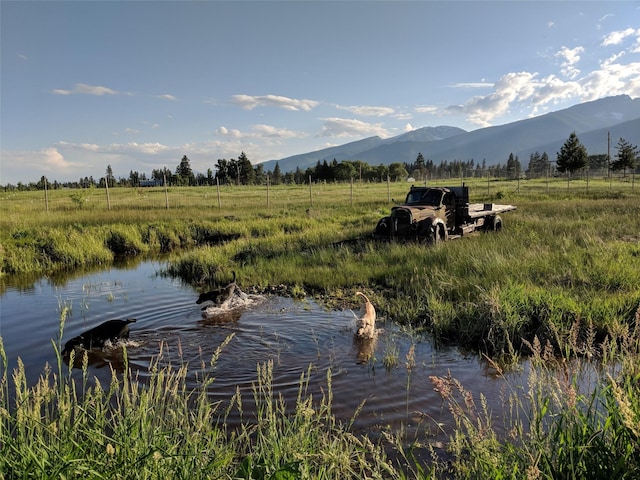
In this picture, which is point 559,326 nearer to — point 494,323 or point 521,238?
point 494,323

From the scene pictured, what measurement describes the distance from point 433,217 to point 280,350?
9.02 meters

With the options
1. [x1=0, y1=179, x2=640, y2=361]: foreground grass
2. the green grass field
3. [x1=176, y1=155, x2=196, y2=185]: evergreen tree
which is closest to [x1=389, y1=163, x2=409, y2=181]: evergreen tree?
[x1=176, y1=155, x2=196, y2=185]: evergreen tree

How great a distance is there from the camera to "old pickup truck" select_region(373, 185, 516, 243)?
13703mm

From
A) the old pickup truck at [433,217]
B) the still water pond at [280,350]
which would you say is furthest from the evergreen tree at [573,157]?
the still water pond at [280,350]

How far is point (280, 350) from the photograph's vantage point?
6.54 metres

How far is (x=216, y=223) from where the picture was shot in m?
21.5

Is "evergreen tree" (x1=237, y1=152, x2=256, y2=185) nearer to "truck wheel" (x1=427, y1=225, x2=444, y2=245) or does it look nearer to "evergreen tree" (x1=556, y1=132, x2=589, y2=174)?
"evergreen tree" (x1=556, y1=132, x2=589, y2=174)

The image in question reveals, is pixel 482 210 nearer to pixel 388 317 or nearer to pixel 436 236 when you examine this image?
pixel 436 236

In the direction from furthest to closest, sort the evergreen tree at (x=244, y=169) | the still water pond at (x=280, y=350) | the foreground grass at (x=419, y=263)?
the evergreen tree at (x=244, y=169), the foreground grass at (x=419, y=263), the still water pond at (x=280, y=350)

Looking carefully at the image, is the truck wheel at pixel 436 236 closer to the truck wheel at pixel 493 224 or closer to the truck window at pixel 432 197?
the truck window at pixel 432 197

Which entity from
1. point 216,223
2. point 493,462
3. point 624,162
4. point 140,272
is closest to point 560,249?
point 493,462

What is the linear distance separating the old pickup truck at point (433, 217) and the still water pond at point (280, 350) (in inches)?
221

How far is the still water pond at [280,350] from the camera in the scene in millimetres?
4781

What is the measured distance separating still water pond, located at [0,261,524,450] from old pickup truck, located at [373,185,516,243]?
221 inches
